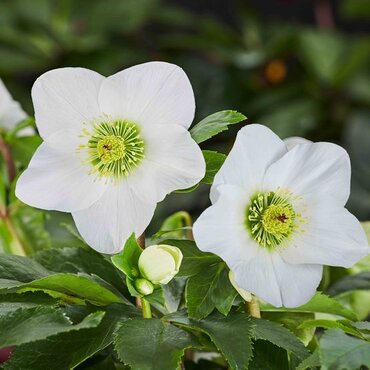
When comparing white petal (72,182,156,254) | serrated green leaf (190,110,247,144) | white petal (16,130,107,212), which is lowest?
white petal (72,182,156,254)

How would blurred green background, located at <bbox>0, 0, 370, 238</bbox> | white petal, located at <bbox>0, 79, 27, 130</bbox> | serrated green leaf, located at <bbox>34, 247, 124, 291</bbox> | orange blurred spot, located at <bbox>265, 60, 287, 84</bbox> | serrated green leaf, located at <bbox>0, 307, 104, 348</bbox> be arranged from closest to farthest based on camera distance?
serrated green leaf, located at <bbox>0, 307, 104, 348</bbox> → serrated green leaf, located at <bbox>34, 247, 124, 291</bbox> → white petal, located at <bbox>0, 79, 27, 130</bbox> → blurred green background, located at <bbox>0, 0, 370, 238</bbox> → orange blurred spot, located at <bbox>265, 60, 287, 84</bbox>

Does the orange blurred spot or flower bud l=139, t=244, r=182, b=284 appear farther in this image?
the orange blurred spot

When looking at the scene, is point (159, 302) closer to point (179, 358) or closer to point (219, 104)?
point (179, 358)

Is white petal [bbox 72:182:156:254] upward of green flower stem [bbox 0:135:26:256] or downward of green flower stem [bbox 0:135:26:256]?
upward

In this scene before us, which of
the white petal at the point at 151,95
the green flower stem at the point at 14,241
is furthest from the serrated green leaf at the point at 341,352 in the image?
the green flower stem at the point at 14,241

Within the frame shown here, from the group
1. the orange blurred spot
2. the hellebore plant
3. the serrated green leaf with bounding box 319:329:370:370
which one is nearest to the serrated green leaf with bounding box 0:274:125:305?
the hellebore plant

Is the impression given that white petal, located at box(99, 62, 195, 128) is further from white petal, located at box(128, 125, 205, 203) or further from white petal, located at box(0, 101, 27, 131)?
white petal, located at box(0, 101, 27, 131)

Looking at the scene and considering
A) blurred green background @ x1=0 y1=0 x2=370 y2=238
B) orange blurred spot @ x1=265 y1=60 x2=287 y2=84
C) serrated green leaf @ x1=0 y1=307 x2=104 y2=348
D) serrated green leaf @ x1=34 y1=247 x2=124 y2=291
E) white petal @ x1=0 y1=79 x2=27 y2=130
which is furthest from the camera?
orange blurred spot @ x1=265 y1=60 x2=287 y2=84
